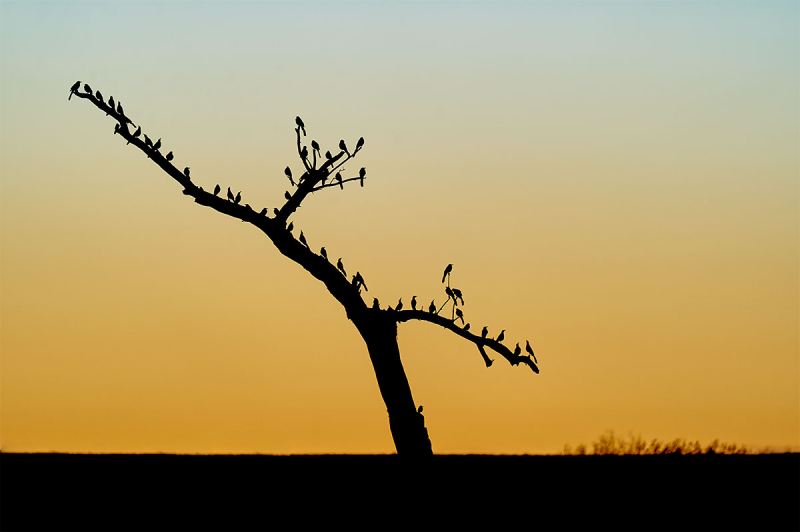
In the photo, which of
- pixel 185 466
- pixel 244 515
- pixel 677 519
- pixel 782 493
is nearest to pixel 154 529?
pixel 244 515

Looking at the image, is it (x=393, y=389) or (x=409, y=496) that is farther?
(x=393, y=389)

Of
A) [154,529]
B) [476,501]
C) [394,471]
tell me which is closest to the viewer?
[154,529]

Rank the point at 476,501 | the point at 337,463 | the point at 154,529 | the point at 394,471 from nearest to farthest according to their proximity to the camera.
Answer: the point at 154,529, the point at 476,501, the point at 394,471, the point at 337,463

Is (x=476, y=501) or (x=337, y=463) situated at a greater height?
(x=337, y=463)

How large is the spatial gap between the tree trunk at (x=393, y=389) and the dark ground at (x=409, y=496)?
0.31 meters

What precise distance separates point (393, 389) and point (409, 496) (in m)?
1.54

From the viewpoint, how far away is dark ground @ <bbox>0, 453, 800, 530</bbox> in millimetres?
17031

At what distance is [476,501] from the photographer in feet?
58.7

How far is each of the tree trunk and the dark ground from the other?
31 centimetres

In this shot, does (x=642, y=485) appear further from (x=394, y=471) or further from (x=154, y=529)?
(x=154, y=529)

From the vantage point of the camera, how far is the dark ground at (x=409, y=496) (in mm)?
17031

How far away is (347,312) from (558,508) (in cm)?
403

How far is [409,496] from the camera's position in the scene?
1802 centimetres

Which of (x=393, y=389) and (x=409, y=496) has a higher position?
(x=393, y=389)
